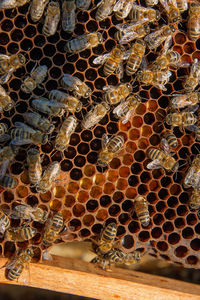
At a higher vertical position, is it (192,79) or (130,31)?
(130,31)

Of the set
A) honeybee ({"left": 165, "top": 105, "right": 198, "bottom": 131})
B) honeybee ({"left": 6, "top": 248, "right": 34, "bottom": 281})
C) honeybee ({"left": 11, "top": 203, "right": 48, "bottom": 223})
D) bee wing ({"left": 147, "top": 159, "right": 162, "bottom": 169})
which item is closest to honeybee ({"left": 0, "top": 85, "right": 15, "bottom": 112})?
honeybee ({"left": 11, "top": 203, "right": 48, "bottom": 223})

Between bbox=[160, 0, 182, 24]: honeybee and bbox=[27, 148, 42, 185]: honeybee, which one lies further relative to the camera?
bbox=[160, 0, 182, 24]: honeybee

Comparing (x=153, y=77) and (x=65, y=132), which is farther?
(x=153, y=77)

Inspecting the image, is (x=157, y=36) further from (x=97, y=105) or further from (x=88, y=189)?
(x=88, y=189)

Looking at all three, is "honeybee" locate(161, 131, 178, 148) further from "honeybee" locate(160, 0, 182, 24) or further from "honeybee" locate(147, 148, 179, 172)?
"honeybee" locate(160, 0, 182, 24)

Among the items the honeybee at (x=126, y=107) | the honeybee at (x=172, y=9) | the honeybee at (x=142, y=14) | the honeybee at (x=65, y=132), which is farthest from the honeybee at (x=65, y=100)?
the honeybee at (x=172, y=9)

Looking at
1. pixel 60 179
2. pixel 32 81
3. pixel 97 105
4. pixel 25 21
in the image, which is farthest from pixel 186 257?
pixel 25 21

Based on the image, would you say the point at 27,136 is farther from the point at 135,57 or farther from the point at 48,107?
the point at 135,57

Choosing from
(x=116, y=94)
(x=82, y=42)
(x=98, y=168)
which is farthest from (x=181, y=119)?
(x=82, y=42)
